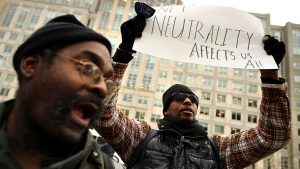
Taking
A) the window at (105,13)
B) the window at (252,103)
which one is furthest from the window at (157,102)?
the window at (105,13)

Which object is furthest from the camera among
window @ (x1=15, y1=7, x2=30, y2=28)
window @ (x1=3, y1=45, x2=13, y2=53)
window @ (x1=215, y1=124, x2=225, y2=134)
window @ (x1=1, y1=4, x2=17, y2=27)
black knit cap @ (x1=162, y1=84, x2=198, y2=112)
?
window @ (x1=1, y1=4, x2=17, y2=27)

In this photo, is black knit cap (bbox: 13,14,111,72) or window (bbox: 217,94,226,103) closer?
black knit cap (bbox: 13,14,111,72)

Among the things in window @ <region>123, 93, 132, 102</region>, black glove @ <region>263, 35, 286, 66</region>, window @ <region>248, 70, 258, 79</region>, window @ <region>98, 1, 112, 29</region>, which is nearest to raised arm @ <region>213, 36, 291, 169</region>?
black glove @ <region>263, 35, 286, 66</region>

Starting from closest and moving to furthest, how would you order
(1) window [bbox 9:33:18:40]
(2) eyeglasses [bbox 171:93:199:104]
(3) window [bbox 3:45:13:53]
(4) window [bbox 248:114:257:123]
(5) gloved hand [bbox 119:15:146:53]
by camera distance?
(5) gloved hand [bbox 119:15:146:53] → (2) eyeglasses [bbox 171:93:199:104] → (4) window [bbox 248:114:257:123] → (3) window [bbox 3:45:13:53] → (1) window [bbox 9:33:18:40]

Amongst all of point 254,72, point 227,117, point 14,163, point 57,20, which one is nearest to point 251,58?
point 57,20

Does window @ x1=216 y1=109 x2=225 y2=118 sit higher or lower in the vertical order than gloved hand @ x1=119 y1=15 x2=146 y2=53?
higher

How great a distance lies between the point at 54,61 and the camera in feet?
5.57

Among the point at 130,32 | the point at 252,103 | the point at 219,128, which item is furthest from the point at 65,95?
the point at 252,103

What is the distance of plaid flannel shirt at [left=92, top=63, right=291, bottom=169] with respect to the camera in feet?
9.55

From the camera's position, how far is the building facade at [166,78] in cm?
5509

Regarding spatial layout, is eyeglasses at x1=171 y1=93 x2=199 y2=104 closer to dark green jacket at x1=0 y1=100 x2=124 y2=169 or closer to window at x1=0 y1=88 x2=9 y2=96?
dark green jacket at x1=0 y1=100 x2=124 y2=169

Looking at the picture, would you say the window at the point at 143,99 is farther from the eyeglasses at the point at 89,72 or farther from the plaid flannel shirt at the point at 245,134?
the eyeglasses at the point at 89,72

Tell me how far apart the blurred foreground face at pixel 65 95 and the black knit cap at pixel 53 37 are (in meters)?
0.07

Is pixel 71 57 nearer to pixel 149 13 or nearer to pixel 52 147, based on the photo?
pixel 52 147
